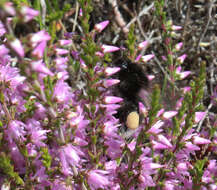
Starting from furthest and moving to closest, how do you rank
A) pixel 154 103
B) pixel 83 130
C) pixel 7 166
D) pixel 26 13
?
pixel 83 130 < pixel 7 166 < pixel 154 103 < pixel 26 13

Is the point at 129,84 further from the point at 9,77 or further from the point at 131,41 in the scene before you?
the point at 9,77

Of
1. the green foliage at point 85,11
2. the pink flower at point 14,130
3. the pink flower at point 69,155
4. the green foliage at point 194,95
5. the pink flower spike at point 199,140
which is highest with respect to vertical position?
the green foliage at point 85,11

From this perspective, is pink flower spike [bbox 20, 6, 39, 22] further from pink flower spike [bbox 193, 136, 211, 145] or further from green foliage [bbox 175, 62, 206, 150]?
pink flower spike [bbox 193, 136, 211, 145]

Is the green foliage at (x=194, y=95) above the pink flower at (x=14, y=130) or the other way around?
above

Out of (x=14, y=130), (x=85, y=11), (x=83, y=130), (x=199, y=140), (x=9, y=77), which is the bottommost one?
(x=199, y=140)

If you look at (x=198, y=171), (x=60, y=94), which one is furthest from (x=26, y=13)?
(x=198, y=171)

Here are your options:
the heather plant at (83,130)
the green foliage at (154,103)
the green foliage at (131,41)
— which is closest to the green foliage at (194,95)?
the heather plant at (83,130)

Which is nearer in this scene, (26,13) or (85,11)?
(26,13)

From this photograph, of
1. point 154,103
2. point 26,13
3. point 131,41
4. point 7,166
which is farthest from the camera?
point 131,41

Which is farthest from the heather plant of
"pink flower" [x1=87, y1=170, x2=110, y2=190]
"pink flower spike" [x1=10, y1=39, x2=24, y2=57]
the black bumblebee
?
"pink flower spike" [x1=10, y1=39, x2=24, y2=57]

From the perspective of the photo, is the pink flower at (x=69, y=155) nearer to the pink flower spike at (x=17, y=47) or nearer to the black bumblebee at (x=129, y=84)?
the black bumblebee at (x=129, y=84)
